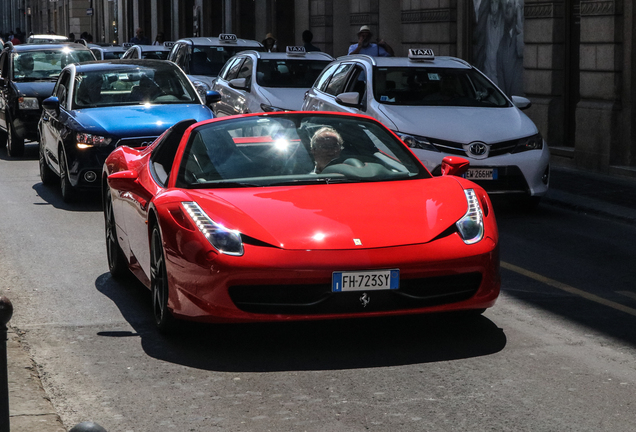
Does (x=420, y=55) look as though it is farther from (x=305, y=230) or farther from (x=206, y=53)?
(x=206, y=53)

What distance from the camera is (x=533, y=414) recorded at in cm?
487

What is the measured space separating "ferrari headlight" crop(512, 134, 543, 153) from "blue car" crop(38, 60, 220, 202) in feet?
12.1

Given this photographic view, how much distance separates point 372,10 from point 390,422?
71.0 feet

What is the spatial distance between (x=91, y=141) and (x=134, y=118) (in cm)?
59

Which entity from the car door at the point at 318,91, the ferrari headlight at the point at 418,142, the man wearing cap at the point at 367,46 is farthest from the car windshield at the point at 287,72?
the ferrari headlight at the point at 418,142

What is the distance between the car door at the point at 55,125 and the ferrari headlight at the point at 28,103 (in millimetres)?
4185

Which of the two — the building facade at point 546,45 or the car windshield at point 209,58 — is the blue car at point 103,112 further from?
the car windshield at point 209,58

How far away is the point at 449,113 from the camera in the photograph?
11836mm

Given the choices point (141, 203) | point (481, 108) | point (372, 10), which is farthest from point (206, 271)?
point (372, 10)

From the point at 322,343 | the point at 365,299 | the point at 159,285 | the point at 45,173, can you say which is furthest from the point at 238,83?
the point at 365,299

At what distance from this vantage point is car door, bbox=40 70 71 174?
12.8 metres

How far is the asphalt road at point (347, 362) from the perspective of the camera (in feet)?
A: 16.1

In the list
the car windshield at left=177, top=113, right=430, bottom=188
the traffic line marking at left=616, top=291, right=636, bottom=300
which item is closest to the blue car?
the car windshield at left=177, top=113, right=430, bottom=188

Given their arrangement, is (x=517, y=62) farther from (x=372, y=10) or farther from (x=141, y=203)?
(x=141, y=203)
